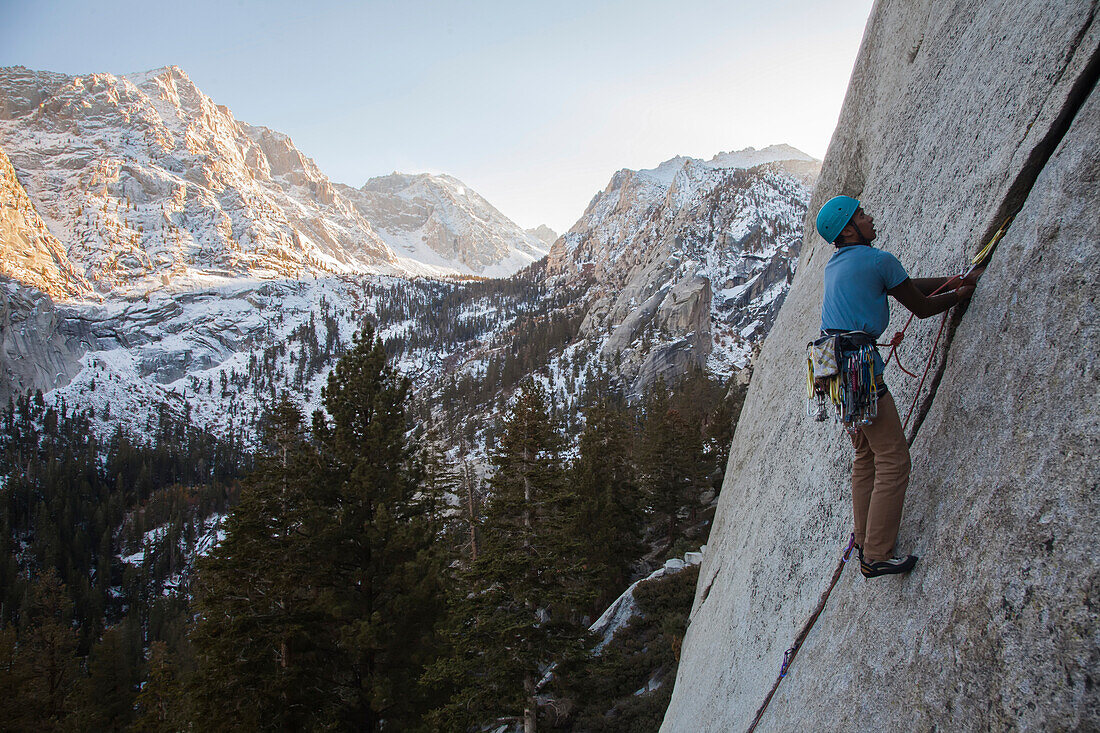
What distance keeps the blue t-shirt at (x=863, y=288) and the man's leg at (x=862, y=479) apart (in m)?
0.56

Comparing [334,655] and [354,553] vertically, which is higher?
[354,553]

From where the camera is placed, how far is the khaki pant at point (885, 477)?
3.22 metres

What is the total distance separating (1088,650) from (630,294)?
541ft

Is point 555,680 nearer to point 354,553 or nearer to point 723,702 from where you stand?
point 354,553

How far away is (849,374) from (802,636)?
115 inches

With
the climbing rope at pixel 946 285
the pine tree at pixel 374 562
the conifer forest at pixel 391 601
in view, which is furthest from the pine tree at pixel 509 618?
the climbing rope at pixel 946 285

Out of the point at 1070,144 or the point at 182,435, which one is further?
the point at 182,435

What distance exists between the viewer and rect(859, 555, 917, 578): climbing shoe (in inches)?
126

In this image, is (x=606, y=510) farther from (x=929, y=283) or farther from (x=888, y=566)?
(x=929, y=283)

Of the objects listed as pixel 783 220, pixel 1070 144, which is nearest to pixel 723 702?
pixel 1070 144

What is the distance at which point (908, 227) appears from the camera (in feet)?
16.9

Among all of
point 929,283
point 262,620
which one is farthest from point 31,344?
point 929,283

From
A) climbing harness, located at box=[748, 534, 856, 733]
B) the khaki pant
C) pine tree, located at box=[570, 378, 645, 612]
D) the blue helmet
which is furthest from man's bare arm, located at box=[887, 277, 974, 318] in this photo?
pine tree, located at box=[570, 378, 645, 612]

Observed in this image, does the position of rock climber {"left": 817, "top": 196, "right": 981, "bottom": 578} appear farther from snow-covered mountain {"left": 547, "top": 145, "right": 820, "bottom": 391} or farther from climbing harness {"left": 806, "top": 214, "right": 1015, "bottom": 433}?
snow-covered mountain {"left": 547, "top": 145, "right": 820, "bottom": 391}
